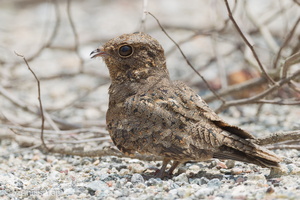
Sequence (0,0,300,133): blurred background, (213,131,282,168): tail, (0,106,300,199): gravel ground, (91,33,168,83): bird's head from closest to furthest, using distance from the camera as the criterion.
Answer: (0,106,300,199): gravel ground
(213,131,282,168): tail
(91,33,168,83): bird's head
(0,0,300,133): blurred background

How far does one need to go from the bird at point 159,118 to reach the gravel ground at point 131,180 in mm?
184

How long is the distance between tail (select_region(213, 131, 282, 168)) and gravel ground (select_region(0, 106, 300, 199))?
0.14 meters

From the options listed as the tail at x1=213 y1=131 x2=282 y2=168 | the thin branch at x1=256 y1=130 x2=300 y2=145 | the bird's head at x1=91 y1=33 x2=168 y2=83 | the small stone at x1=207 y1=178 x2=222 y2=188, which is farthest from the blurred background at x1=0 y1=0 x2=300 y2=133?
the small stone at x1=207 y1=178 x2=222 y2=188

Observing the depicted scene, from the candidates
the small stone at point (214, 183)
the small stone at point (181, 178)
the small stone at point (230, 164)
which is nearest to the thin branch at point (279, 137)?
the small stone at point (230, 164)

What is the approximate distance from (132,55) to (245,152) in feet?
4.06

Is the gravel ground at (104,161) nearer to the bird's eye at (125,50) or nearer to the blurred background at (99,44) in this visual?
the blurred background at (99,44)

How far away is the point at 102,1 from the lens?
1360cm

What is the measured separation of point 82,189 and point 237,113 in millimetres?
3546

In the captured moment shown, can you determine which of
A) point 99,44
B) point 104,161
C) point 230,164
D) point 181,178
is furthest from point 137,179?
point 99,44

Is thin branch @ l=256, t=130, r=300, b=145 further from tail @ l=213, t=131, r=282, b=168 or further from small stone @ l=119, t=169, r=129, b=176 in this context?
small stone @ l=119, t=169, r=129, b=176

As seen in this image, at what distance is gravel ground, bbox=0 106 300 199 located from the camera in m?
3.33

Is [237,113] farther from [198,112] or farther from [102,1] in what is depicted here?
[102,1]

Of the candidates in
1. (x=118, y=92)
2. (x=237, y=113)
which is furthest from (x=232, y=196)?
(x=237, y=113)

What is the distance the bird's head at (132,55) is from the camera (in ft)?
13.1
